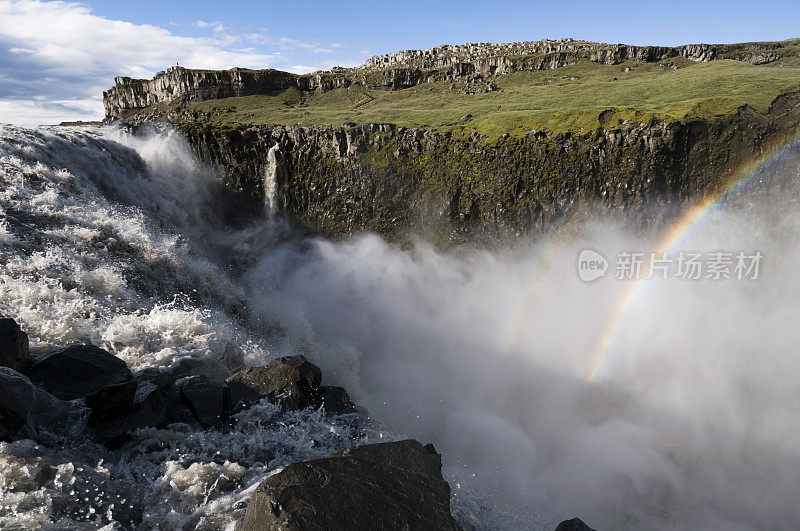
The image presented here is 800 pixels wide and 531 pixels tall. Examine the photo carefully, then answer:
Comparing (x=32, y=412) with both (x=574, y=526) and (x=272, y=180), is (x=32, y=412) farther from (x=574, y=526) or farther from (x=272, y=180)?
(x=272, y=180)

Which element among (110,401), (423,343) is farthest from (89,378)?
(423,343)

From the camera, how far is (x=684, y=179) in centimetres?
3453

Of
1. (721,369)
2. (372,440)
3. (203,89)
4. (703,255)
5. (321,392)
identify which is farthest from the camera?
(203,89)

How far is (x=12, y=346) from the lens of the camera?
39.7 feet

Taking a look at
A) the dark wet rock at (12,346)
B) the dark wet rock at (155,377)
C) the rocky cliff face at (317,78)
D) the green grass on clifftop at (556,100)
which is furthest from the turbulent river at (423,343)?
the rocky cliff face at (317,78)

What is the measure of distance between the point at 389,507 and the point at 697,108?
41424 mm

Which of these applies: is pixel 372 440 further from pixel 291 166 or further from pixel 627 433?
pixel 291 166

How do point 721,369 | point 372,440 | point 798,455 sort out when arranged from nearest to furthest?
point 372,440 → point 798,455 → point 721,369

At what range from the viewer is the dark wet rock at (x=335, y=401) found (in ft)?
50.0

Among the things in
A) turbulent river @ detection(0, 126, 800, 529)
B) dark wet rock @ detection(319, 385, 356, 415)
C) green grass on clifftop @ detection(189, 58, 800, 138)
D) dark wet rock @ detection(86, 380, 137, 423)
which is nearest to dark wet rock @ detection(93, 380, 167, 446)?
dark wet rock @ detection(86, 380, 137, 423)

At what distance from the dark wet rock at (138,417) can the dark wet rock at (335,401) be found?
524cm

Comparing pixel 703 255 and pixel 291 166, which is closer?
pixel 703 255

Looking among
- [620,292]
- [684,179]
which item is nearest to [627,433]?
[620,292]

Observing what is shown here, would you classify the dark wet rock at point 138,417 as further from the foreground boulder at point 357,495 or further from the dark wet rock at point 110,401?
the foreground boulder at point 357,495
